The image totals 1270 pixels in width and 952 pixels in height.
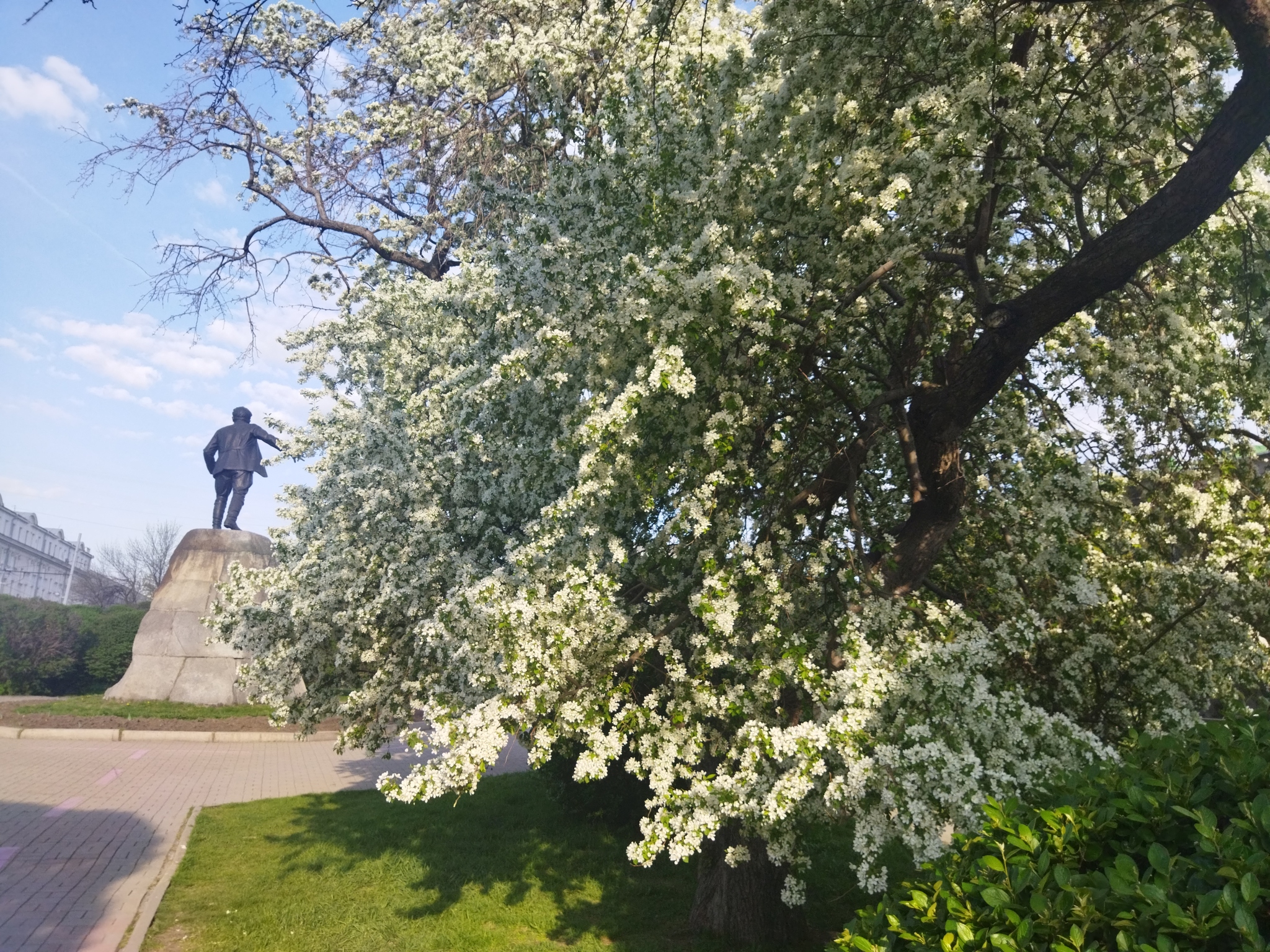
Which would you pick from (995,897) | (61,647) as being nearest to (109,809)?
(995,897)

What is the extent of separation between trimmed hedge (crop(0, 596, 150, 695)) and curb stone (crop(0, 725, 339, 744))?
782cm

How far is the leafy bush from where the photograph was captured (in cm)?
216

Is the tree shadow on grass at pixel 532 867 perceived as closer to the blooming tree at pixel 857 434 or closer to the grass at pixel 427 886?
the grass at pixel 427 886

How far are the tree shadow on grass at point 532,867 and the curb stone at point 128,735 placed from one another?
5653mm

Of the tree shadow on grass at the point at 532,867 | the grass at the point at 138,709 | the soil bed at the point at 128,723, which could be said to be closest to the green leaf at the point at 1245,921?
the tree shadow on grass at the point at 532,867

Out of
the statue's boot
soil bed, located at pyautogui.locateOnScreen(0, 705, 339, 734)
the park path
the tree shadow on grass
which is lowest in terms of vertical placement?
the park path

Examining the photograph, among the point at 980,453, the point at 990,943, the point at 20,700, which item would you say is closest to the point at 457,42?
the point at 980,453

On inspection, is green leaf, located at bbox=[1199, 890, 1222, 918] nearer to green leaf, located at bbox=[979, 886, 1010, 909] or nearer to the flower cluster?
green leaf, located at bbox=[979, 886, 1010, 909]

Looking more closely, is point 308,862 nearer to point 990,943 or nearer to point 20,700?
point 990,943

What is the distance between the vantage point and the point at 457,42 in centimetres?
1275

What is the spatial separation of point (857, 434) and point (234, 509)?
64.7 feet

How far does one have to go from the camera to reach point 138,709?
18.4 metres

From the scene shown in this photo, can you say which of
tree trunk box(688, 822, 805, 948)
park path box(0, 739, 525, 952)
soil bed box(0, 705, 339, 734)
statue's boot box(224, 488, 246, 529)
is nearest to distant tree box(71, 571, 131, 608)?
statue's boot box(224, 488, 246, 529)

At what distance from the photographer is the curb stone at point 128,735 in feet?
52.0
